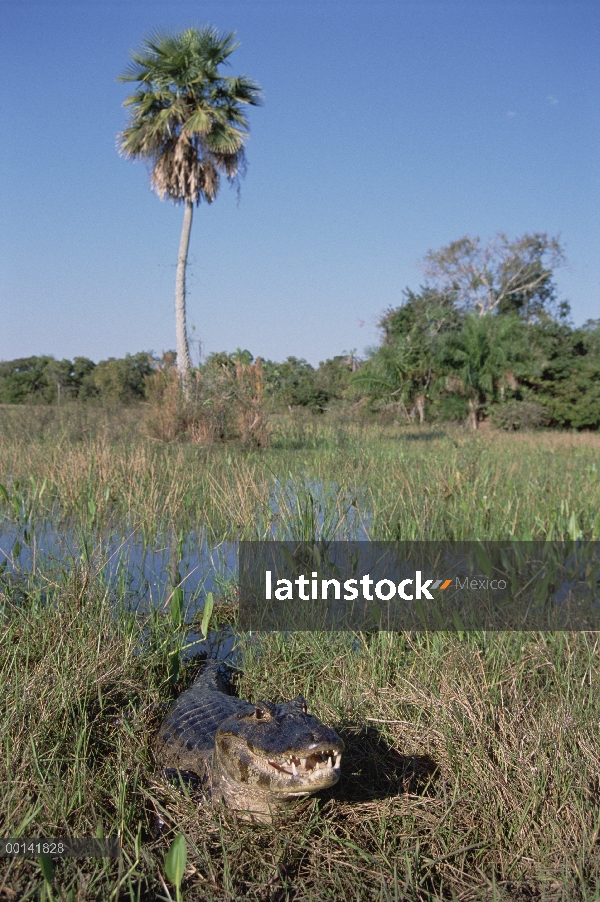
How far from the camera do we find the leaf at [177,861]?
1.61m

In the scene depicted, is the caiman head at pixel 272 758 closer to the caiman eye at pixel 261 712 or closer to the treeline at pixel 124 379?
the caiman eye at pixel 261 712

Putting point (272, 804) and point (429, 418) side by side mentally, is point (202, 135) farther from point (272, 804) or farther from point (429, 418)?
point (272, 804)

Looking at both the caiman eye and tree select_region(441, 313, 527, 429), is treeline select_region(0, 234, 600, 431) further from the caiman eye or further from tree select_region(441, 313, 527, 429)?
the caiman eye

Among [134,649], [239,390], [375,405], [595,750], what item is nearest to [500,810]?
[595,750]

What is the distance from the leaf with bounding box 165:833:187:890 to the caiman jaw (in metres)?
0.34

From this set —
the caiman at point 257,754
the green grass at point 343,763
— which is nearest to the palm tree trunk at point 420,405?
the green grass at point 343,763

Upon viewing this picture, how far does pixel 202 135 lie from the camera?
1630 centimetres

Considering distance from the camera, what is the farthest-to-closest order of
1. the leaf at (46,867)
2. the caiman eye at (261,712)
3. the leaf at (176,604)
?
the leaf at (176,604)
the caiman eye at (261,712)
the leaf at (46,867)

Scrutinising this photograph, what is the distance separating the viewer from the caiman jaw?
1803 millimetres

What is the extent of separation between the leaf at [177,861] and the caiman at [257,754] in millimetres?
338

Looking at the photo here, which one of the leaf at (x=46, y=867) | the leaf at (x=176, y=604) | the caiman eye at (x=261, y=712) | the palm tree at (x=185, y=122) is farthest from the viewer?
the palm tree at (x=185, y=122)

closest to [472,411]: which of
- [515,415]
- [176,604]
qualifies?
[515,415]

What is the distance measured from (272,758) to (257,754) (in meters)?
0.07

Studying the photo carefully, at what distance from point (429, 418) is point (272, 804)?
711 inches
